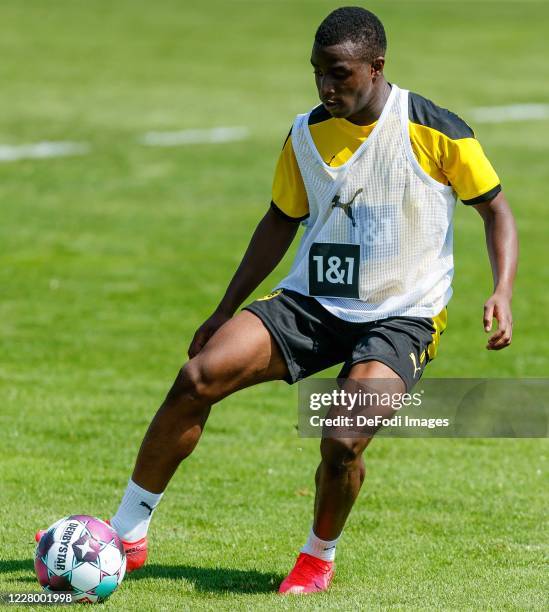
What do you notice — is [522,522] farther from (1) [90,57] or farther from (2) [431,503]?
(1) [90,57]

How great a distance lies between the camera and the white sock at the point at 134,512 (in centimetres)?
604

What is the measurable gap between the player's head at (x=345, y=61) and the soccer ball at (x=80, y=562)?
2.16 meters

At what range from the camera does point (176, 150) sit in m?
22.7

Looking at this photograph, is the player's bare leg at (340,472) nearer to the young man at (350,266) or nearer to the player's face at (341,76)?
the young man at (350,266)

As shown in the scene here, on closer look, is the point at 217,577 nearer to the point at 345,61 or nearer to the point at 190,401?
the point at 190,401

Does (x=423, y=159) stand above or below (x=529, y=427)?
above

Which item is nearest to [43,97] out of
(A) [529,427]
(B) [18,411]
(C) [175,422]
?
(B) [18,411]

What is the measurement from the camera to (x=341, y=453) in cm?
570

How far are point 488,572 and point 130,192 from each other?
14.2m

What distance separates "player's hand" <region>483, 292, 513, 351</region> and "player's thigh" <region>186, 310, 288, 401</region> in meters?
0.96

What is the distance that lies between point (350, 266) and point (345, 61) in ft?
3.06

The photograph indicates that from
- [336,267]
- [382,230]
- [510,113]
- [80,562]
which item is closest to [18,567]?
[80,562]

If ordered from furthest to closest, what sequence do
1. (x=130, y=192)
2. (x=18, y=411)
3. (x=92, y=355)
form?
(x=130, y=192) → (x=92, y=355) → (x=18, y=411)

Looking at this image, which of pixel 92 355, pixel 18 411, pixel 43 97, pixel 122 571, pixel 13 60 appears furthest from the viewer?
pixel 13 60
